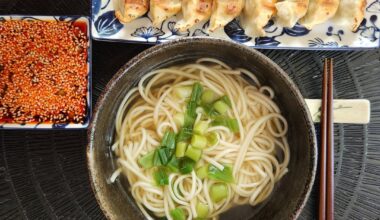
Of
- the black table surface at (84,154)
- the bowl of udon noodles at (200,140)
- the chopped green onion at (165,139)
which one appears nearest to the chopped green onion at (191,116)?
the bowl of udon noodles at (200,140)

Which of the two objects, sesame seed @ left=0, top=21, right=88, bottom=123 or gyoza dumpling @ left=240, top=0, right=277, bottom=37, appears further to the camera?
sesame seed @ left=0, top=21, right=88, bottom=123

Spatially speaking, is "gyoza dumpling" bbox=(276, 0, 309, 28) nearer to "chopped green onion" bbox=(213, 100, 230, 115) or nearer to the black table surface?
the black table surface

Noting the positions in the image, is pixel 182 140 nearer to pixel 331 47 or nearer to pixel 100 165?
pixel 100 165

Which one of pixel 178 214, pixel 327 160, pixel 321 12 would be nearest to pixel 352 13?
pixel 321 12

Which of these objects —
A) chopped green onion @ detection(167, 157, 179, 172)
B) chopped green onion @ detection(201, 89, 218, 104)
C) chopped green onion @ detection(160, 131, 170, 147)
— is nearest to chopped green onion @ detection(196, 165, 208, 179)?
chopped green onion @ detection(167, 157, 179, 172)

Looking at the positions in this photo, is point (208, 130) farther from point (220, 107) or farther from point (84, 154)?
point (84, 154)

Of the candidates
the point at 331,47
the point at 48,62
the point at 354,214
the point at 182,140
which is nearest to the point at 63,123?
the point at 48,62
